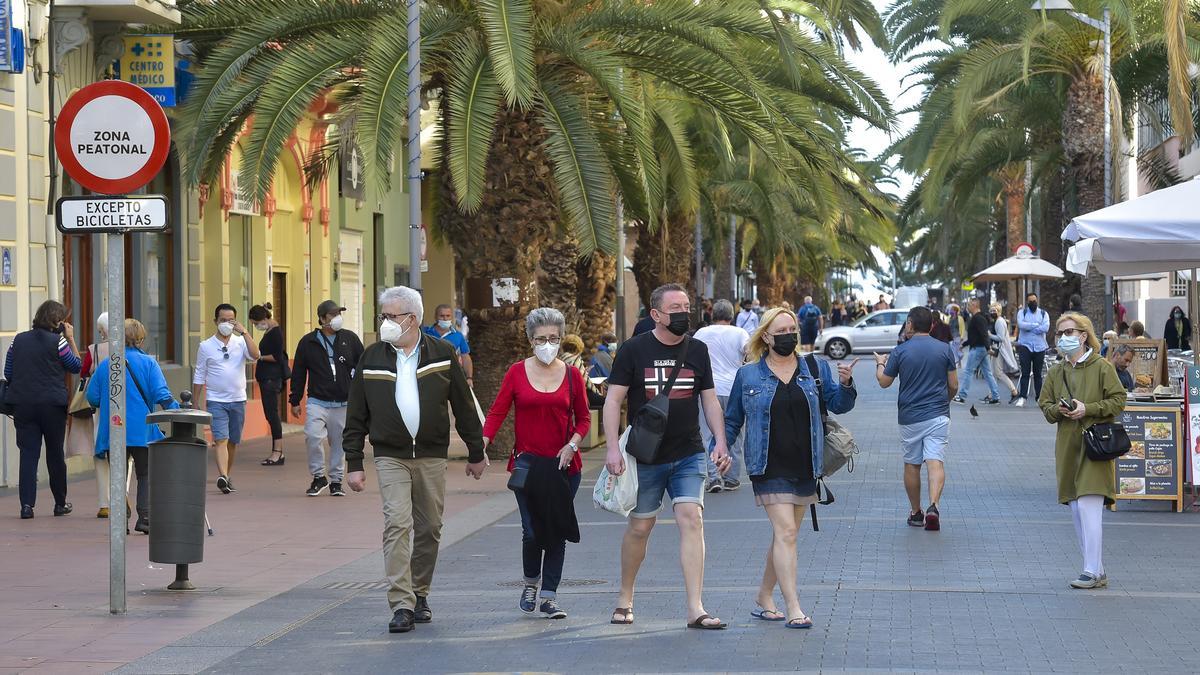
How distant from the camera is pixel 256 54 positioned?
58.6 ft

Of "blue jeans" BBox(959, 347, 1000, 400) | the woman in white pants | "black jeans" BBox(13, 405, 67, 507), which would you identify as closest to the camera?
the woman in white pants

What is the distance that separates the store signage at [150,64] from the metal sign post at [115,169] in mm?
9498

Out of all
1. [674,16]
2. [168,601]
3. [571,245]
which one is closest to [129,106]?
[168,601]

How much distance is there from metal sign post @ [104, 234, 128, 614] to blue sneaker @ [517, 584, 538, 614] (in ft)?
6.86

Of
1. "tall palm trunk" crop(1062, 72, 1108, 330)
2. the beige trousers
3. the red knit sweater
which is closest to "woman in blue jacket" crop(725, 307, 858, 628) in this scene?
the red knit sweater

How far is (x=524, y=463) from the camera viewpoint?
28.9 feet

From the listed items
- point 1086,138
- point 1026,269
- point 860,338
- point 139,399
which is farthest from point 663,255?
point 860,338

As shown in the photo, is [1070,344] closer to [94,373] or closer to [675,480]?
[675,480]

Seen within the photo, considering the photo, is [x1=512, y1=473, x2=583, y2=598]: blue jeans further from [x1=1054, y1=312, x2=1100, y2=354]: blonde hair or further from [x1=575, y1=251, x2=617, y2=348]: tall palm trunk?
[x1=575, y1=251, x2=617, y2=348]: tall palm trunk

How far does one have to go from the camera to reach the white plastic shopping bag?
27.1 feet

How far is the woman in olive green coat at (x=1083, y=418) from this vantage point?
9.59 m

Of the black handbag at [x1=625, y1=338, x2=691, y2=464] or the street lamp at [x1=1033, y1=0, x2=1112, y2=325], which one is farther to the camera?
the street lamp at [x1=1033, y1=0, x2=1112, y2=325]

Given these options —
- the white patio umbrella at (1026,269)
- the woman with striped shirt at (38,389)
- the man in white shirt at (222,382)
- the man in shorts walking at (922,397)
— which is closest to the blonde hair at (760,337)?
the man in shorts walking at (922,397)

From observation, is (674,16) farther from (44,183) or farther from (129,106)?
(129,106)
